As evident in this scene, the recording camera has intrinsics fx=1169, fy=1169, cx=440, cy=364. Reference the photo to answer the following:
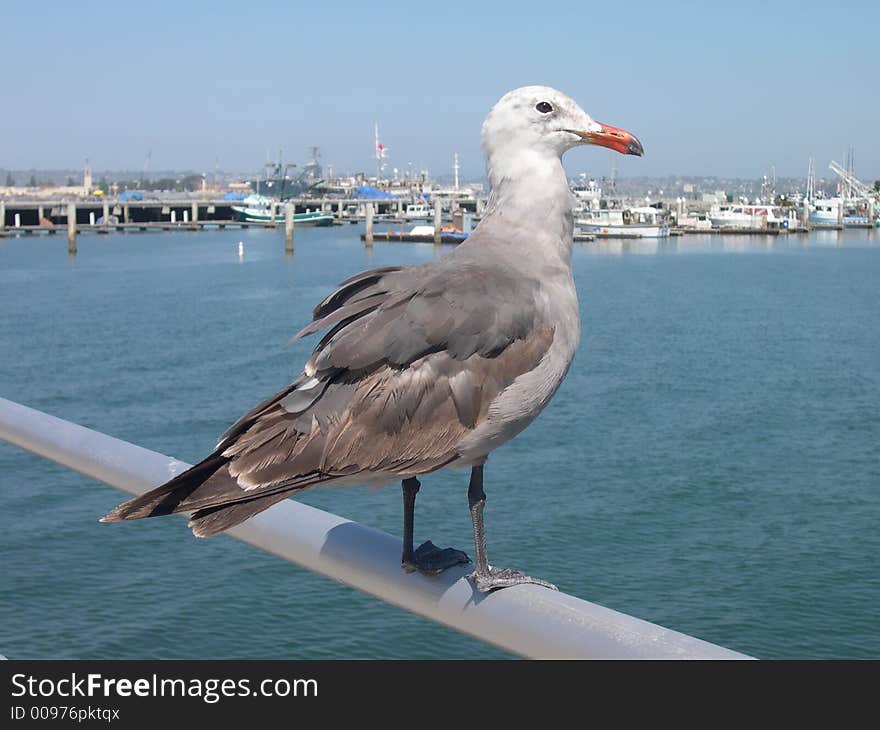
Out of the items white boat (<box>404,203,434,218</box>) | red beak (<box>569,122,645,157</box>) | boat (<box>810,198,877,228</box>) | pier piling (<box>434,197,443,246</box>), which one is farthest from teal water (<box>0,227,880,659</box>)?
boat (<box>810,198,877,228</box>)

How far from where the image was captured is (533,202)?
3.18m

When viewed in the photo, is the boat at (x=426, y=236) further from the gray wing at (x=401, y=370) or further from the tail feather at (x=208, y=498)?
the tail feather at (x=208, y=498)

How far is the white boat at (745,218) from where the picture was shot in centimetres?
11438

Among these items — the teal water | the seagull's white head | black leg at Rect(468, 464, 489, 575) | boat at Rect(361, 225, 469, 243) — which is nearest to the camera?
black leg at Rect(468, 464, 489, 575)

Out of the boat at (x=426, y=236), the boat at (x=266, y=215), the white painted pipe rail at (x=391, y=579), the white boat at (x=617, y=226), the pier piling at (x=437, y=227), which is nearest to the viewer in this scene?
the white painted pipe rail at (x=391, y=579)

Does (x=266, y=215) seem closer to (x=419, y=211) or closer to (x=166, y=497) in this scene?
(x=419, y=211)

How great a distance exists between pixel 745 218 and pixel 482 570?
385 feet

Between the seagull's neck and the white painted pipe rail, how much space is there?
3.38ft

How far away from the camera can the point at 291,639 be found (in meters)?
14.9

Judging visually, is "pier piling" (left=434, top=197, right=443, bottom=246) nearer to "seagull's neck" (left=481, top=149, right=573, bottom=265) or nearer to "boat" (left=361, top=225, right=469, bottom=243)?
"boat" (left=361, top=225, right=469, bottom=243)

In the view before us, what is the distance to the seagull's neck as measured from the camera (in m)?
3.16

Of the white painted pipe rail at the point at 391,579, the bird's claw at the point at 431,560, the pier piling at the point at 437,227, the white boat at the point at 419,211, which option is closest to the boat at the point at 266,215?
the white boat at the point at 419,211

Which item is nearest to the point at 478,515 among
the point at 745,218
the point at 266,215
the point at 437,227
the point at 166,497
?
the point at 166,497
